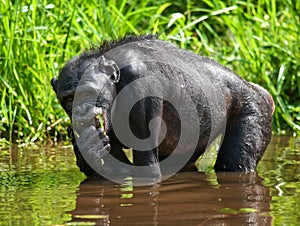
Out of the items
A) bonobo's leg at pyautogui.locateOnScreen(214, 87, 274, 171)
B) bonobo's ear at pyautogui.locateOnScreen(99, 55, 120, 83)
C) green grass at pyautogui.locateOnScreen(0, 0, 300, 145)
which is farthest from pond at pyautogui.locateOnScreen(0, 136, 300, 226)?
green grass at pyautogui.locateOnScreen(0, 0, 300, 145)

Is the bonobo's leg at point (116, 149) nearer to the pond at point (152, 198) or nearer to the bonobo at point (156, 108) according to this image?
the bonobo at point (156, 108)

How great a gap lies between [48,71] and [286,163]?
2.72 meters

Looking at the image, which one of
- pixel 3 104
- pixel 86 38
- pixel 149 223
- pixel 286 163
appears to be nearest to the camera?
pixel 149 223

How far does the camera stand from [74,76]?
4.69 m

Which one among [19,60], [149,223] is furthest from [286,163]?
[19,60]

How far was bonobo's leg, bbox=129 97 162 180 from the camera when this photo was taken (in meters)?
4.68

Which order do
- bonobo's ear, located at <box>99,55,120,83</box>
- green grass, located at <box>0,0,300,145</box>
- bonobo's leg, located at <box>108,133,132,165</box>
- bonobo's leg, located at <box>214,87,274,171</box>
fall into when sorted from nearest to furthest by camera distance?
bonobo's ear, located at <box>99,55,120,83</box> < bonobo's leg, located at <box>108,133,132,165</box> < bonobo's leg, located at <box>214,87,274,171</box> < green grass, located at <box>0,0,300,145</box>

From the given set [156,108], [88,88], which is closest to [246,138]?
[156,108]

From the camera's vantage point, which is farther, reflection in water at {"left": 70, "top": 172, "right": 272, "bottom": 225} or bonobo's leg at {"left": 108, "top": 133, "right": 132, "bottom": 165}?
bonobo's leg at {"left": 108, "top": 133, "right": 132, "bottom": 165}

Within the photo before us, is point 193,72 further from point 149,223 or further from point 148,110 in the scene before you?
point 149,223

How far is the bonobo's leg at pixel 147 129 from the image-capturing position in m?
4.68

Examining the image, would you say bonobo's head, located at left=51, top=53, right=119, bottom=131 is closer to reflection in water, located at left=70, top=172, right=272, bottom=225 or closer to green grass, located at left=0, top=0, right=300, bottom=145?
reflection in water, located at left=70, top=172, right=272, bottom=225

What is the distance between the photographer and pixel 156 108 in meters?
4.72

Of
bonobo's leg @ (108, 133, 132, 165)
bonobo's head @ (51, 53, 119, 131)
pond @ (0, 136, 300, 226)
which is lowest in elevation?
pond @ (0, 136, 300, 226)
